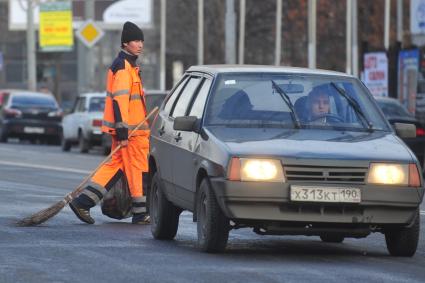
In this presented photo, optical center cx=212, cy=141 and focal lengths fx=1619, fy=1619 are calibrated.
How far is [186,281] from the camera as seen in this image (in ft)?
31.8

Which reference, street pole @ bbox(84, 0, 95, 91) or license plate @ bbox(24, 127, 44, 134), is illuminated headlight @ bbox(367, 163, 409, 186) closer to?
license plate @ bbox(24, 127, 44, 134)

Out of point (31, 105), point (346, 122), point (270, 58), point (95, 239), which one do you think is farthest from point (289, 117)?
point (270, 58)

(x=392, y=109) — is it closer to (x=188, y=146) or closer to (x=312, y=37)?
(x=188, y=146)

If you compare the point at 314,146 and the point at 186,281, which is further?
the point at 314,146

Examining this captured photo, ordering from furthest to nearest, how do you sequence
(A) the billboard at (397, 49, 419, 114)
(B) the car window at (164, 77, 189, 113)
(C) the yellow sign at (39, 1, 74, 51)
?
(C) the yellow sign at (39, 1, 74, 51) < (A) the billboard at (397, 49, 419, 114) < (B) the car window at (164, 77, 189, 113)

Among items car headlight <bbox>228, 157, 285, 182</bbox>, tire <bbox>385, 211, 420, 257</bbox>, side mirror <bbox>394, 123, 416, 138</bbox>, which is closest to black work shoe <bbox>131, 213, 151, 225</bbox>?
side mirror <bbox>394, 123, 416, 138</bbox>

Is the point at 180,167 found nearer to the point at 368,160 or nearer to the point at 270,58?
the point at 368,160

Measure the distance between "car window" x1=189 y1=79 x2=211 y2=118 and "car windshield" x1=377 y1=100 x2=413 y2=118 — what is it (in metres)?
14.4

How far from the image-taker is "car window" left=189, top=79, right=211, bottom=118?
12.4 meters

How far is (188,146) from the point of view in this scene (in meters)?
12.3

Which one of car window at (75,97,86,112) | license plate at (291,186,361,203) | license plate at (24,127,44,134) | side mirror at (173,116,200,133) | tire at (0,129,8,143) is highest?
side mirror at (173,116,200,133)

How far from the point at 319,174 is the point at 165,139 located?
2490 mm

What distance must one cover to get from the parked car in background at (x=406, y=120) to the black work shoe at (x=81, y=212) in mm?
11447

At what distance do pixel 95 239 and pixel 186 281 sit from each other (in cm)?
318
